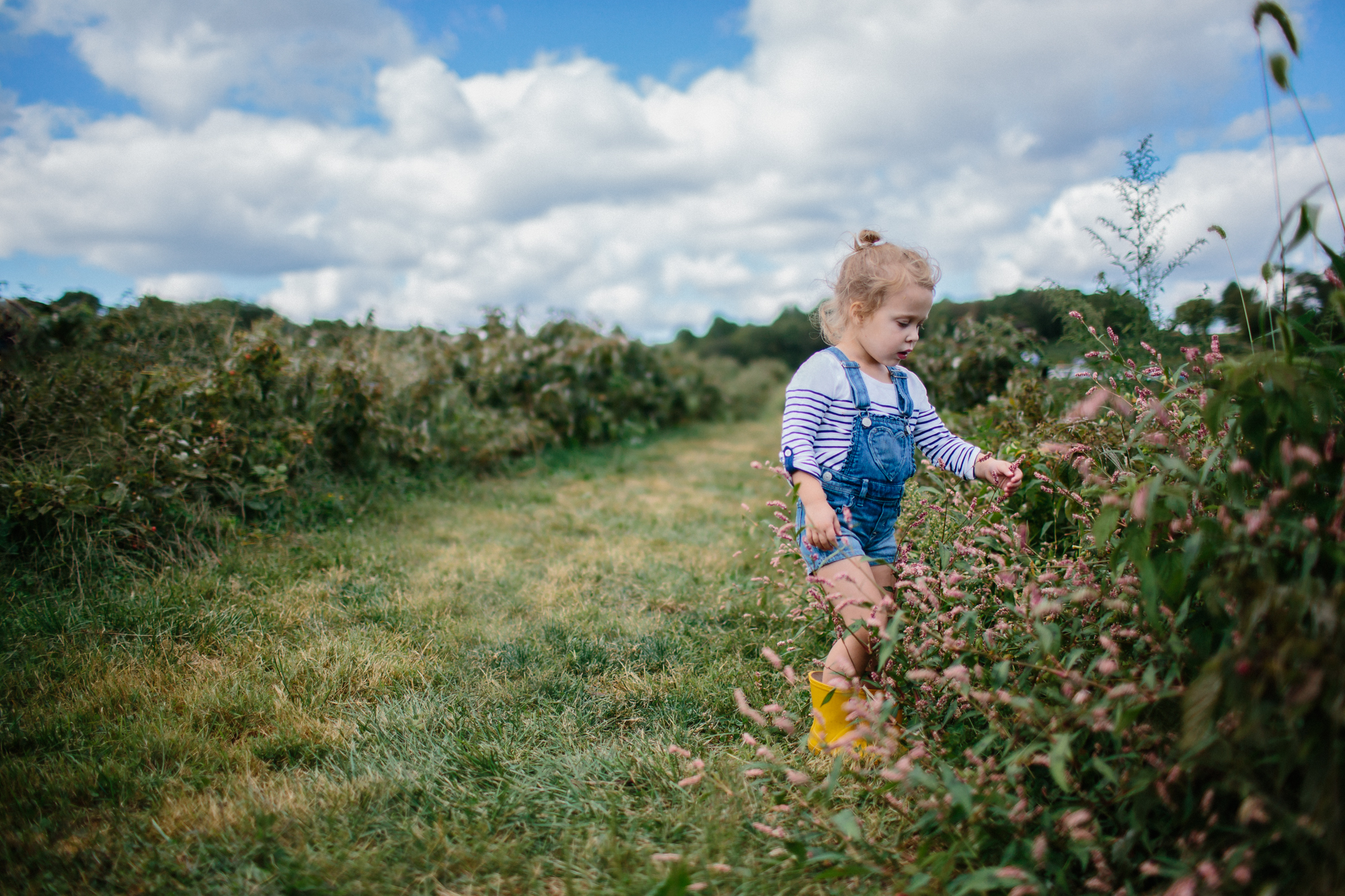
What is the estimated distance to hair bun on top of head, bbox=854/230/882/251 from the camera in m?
2.85

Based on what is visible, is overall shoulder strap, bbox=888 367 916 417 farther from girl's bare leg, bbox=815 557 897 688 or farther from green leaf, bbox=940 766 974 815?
green leaf, bbox=940 766 974 815

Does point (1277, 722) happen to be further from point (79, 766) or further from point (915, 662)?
point (79, 766)

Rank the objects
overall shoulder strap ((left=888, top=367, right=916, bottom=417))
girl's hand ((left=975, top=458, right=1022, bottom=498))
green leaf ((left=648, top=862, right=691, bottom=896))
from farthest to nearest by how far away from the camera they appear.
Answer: overall shoulder strap ((left=888, top=367, right=916, bottom=417)), girl's hand ((left=975, top=458, right=1022, bottom=498)), green leaf ((left=648, top=862, right=691, bottom=896))

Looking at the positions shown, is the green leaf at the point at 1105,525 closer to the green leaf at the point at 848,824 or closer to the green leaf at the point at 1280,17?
the green leaf at the point at 848,824

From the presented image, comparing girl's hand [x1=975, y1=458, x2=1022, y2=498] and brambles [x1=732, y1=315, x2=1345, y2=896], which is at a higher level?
girl's hand [x1=975, y1=458, x2=1022, y2=498]

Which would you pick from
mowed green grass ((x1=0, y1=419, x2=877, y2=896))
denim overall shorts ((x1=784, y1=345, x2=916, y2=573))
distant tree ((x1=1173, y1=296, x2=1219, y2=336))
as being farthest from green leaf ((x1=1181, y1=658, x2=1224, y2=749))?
distant tree ((x1=1173, y1=296, x2=1219, y2=336))

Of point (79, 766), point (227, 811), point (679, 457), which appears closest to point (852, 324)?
point (227, 811)

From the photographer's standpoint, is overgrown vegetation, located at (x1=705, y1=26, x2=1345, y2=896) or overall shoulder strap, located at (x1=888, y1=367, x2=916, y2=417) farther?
overall shoulder strap, located at (x1=888, y1=367, x2=916, y2=417)

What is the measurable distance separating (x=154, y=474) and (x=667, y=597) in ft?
9.26

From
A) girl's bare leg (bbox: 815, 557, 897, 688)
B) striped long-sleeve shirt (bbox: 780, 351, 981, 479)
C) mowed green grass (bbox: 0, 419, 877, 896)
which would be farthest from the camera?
striped long-sleeve shirt (bbox: 780, 351, 981, 479)

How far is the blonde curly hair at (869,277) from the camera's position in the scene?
2613 mm

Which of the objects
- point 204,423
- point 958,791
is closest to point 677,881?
point 958,791

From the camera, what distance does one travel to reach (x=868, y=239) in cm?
288

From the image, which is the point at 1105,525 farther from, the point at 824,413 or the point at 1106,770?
the point at 824,413
